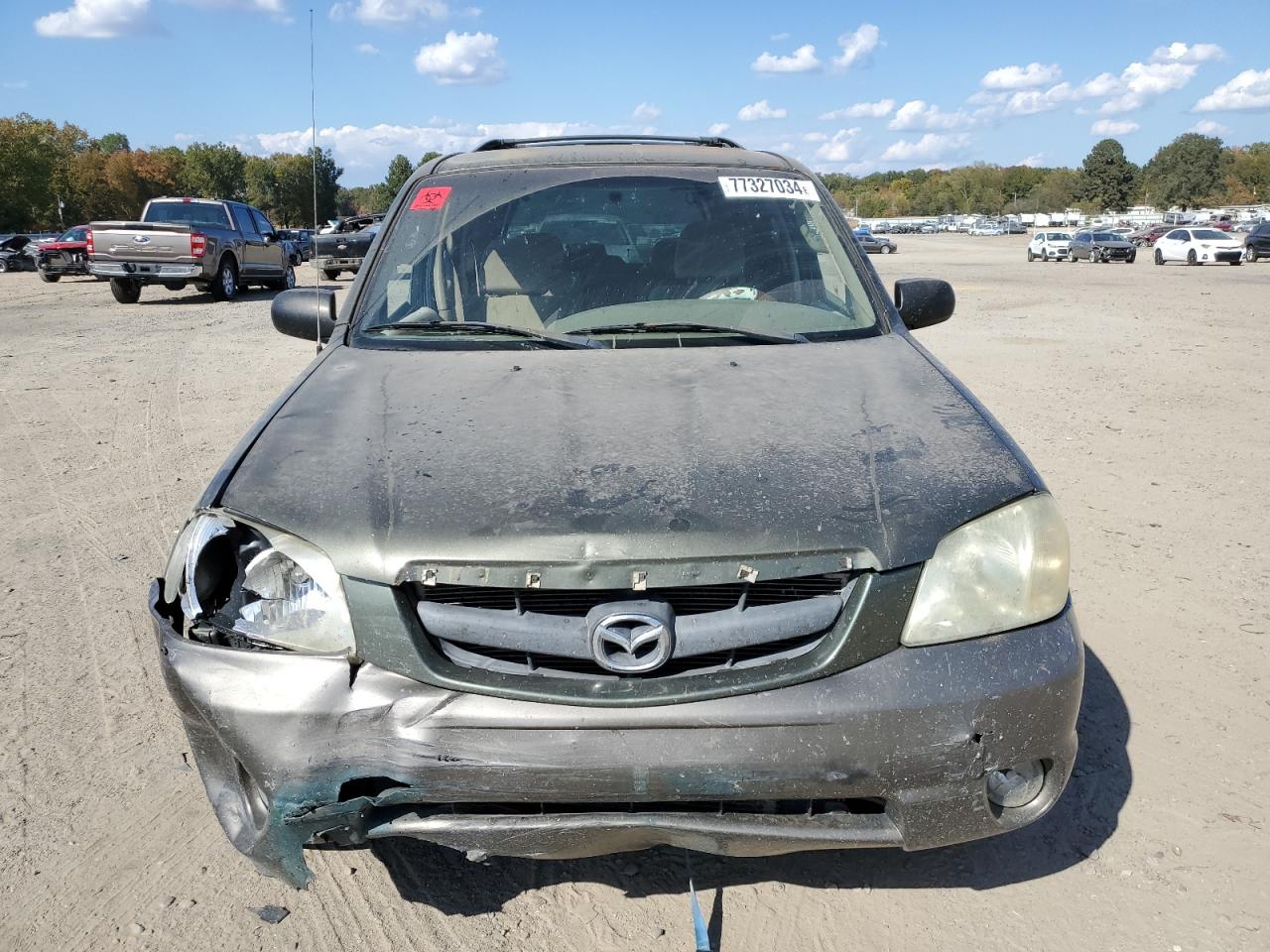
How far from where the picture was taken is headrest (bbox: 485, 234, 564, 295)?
346cm

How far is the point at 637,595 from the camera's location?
2.04 meters

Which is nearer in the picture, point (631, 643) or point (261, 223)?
point (631, 643)

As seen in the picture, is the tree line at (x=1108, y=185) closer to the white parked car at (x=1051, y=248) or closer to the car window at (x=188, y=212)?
the white parked car at (x=1051, y=248)

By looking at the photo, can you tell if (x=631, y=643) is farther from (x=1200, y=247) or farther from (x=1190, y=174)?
(x=1190, y=174)

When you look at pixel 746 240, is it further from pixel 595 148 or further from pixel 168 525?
pixel 168 525

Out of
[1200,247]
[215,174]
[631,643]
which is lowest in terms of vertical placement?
[631,643]

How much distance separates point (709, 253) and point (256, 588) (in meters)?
2.05

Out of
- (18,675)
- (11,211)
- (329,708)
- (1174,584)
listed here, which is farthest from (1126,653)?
(11,211)

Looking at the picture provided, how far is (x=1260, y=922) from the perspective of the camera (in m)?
2.38

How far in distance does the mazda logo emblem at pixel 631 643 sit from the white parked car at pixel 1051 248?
48513 millimetres

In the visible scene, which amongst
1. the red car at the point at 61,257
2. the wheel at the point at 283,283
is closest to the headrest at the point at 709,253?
the wheel at the point at 283,283

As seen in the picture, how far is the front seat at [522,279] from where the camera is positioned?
3369 millimetres

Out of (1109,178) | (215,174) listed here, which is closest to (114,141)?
(215,174)

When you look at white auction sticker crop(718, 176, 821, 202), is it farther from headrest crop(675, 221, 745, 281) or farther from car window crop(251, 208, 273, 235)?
car window crop(251, 208, 273, 235)
